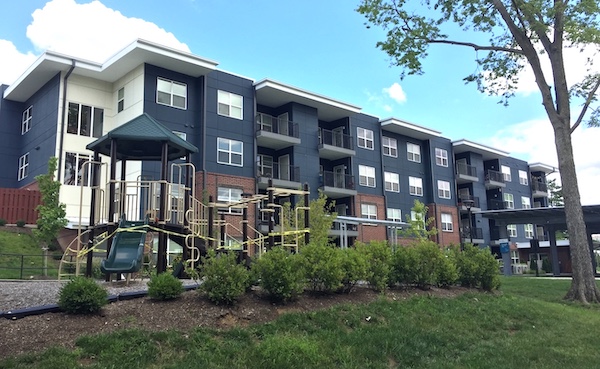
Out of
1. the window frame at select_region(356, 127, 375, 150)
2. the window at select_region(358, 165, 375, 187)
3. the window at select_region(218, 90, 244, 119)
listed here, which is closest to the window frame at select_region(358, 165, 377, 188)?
the window at select_region(358, 165, 375, 187)

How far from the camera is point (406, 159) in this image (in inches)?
1699

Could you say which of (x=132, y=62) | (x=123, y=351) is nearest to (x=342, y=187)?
(x=132, y=62)

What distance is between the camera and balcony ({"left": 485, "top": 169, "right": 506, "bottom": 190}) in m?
51.6

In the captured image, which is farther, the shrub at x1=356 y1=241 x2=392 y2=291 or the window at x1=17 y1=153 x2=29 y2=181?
the window at x1=17 y1=153 x2=29 y2=181

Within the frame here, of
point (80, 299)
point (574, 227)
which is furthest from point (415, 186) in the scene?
point (80, 299)

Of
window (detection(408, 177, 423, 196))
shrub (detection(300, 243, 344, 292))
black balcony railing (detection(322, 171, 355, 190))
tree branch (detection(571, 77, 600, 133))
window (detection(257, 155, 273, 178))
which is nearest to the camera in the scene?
shrub (detection(300, 243, 344, 292))

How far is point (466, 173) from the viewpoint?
162ft

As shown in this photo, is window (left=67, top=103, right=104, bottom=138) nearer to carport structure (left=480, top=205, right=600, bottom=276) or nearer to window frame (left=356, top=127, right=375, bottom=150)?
window frame (left=356, top=127, right=375, bottom=150)

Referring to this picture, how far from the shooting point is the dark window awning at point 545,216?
36.1m

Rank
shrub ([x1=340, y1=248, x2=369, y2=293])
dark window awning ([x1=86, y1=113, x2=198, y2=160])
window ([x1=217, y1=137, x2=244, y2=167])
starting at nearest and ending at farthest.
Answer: shrub ([x1=340, y1=248, x2=369, y2=293]) → dark window awning ([x1=86, y1=113, x2=198, y2=160]) → window ([x1=217, y1=137, x2=244, y2=167])

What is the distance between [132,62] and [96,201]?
53.6 ft

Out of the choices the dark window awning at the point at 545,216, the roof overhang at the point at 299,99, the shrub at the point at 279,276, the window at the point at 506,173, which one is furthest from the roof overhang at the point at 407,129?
the shrub at the point at 279,276

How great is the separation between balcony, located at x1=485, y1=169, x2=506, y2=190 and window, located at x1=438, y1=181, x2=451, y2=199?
24.2 feet

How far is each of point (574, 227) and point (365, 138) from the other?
23.0 metres
